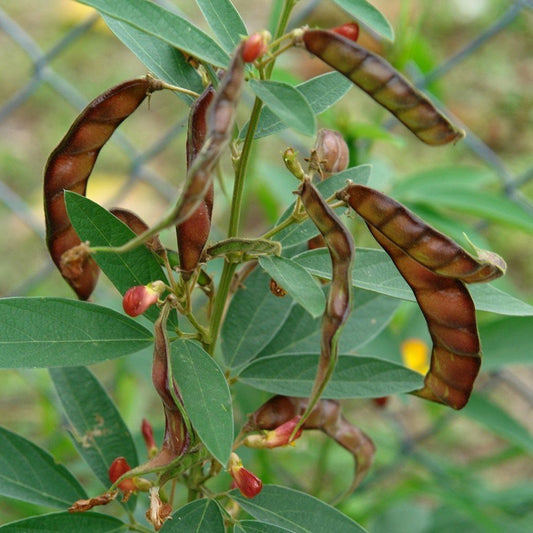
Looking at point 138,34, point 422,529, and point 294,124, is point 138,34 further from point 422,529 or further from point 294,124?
point 422,529

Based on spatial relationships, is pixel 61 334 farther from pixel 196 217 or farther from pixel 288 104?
pixel 288 104

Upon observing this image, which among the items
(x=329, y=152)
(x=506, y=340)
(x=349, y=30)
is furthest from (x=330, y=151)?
(x=506, y=340)

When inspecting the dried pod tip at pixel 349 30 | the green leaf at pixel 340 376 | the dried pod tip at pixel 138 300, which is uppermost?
the dried pod tip at pixel 349 30

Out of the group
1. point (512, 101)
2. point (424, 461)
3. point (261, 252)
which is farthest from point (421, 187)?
point (512, 101)

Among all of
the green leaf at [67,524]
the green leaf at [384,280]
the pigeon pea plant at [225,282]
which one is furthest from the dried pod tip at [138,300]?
the green leaf at [67,524]

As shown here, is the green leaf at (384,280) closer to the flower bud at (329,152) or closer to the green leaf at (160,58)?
the flower bud at (329,152)

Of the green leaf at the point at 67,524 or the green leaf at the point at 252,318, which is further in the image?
the green leaf at the point at 252,318
